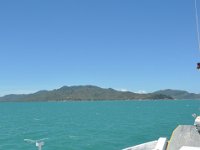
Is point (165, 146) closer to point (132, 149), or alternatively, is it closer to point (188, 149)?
point (132, 149)

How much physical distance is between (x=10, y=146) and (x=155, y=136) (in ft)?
79.9

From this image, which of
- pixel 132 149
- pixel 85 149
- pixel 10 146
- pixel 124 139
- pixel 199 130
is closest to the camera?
pixel 132 149

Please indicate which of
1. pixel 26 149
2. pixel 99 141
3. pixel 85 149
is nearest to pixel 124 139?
pixel 99 141

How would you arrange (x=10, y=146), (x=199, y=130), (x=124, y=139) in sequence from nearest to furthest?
1. (x=199, y=130)
2. (x=10, y=146)
3. (x=124, y=139)

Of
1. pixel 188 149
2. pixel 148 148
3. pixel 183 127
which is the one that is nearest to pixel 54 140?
pixel 183 127

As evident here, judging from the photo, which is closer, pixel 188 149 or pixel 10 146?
pixel 188 149

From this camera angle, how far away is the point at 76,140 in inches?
2290

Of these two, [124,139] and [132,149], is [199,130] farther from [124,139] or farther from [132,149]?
[124,139]

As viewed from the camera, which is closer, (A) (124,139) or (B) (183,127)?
(B) (183,127)

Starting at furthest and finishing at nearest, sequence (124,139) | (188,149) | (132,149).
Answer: (124,139)
(132,149)
(188,149)

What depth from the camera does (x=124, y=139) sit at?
191 ft

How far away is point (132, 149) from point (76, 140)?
97.5 feet

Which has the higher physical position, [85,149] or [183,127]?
[183,127]

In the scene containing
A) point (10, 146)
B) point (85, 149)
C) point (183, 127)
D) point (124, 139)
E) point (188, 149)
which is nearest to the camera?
point (188, 149)
